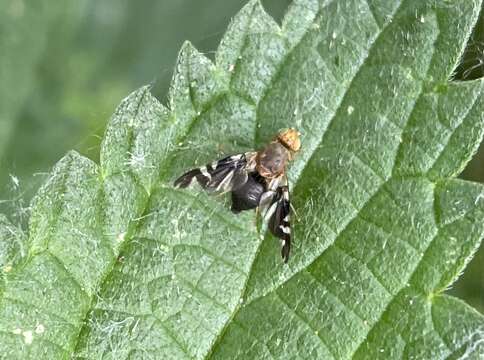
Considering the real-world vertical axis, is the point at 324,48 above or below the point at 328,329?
above

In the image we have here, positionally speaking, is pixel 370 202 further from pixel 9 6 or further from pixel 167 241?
pixel 9 6

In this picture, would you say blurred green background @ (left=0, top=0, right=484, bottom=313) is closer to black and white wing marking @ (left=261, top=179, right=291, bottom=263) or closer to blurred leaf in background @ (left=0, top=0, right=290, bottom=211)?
blurred leaf in background @ (left=0, top=0, right=290, bottom=211)

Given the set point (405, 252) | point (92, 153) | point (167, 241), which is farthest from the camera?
point (92, 153)

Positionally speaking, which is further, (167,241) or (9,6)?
(9,6)

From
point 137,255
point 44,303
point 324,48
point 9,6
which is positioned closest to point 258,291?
Answer: point 137,255

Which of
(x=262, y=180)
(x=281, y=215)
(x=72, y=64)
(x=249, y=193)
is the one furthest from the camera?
(x=72, y=64)

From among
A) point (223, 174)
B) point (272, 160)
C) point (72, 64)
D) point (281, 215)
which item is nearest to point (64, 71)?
point (72, 64)

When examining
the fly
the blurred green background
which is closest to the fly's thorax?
the fly

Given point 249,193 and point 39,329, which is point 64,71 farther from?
point 39,329
